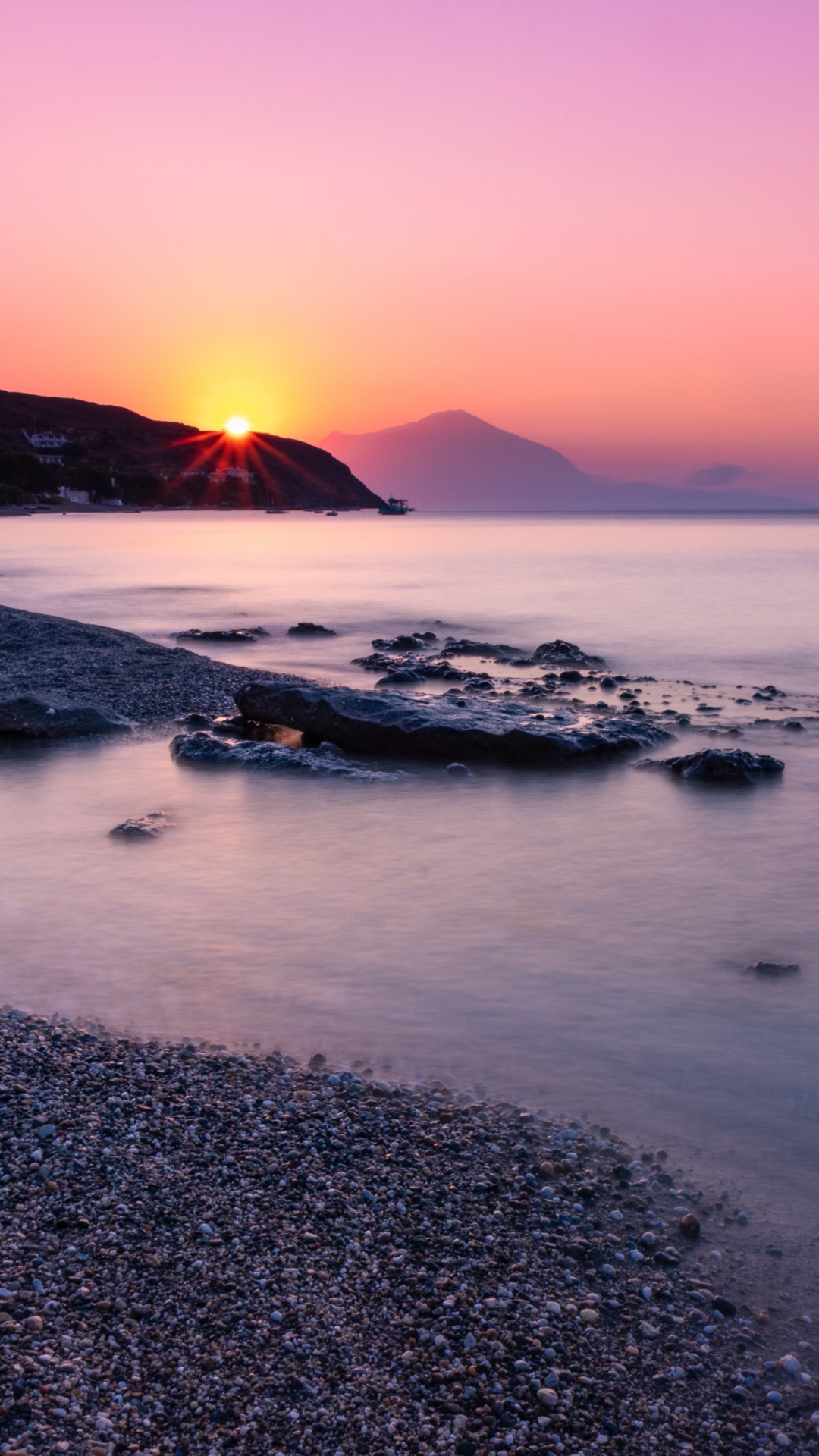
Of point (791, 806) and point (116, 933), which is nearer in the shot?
point (116, 933)

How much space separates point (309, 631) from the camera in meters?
27.4

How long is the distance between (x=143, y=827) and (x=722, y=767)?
6.73 meters

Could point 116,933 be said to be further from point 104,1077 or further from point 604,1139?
point 604,1139

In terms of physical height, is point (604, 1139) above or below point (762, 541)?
below

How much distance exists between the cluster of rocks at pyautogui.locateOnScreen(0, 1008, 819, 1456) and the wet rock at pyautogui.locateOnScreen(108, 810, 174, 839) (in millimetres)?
4579

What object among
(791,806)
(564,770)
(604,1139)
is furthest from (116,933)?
(791,806)

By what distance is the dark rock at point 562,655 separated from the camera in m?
22.9

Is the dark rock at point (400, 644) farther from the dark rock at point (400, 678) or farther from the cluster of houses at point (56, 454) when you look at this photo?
the cluster of houses at point (56, 454)

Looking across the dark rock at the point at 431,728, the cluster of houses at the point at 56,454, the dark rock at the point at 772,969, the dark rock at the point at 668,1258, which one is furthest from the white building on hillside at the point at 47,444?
the dark rock at the point at 668,1258

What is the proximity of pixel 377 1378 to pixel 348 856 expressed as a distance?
19.9ft

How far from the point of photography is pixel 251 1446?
10.4ft

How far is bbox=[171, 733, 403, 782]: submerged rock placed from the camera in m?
12.1

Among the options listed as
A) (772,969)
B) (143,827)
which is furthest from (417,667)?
(772,969)

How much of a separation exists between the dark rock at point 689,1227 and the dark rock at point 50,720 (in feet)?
36.9
